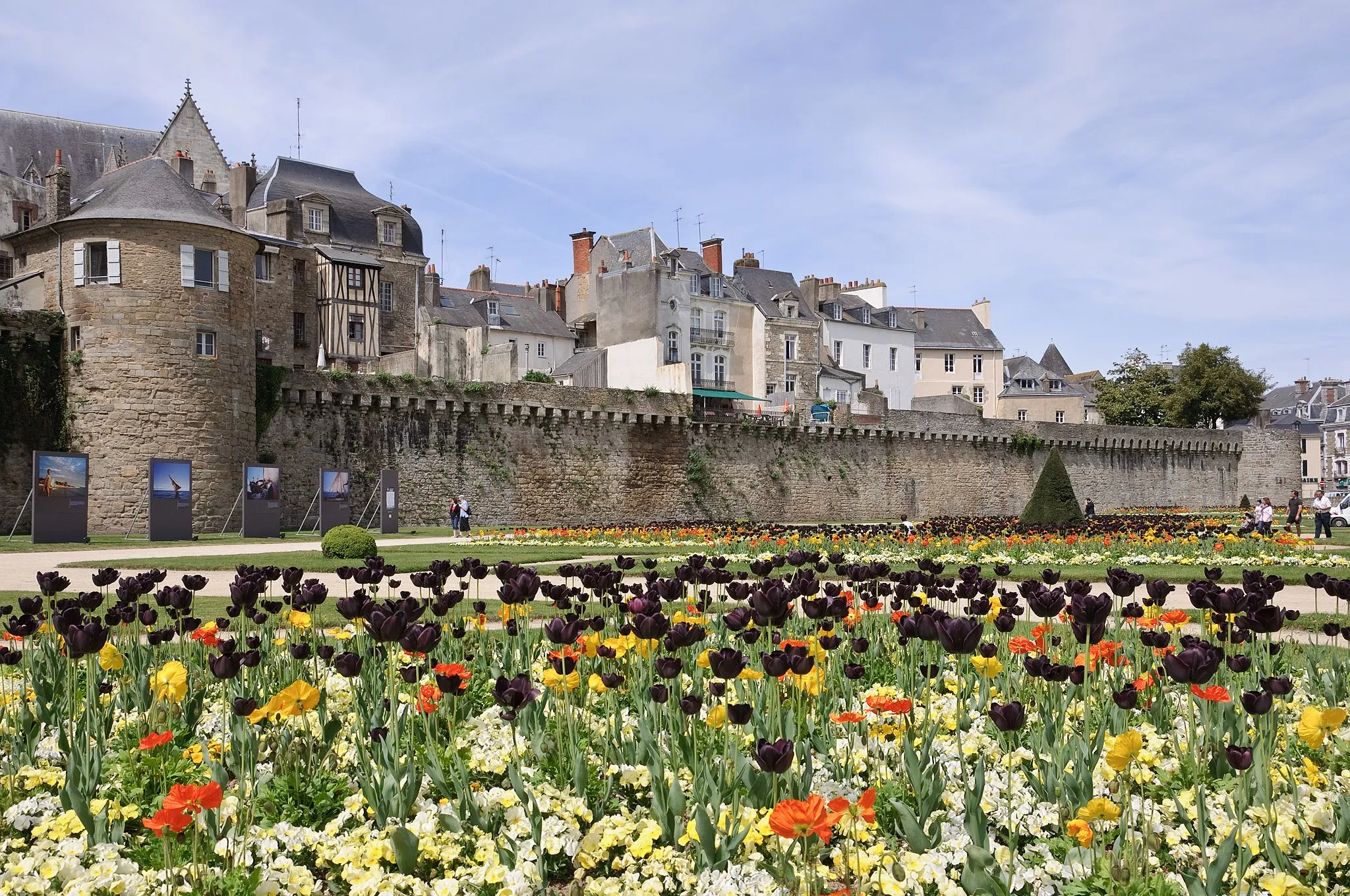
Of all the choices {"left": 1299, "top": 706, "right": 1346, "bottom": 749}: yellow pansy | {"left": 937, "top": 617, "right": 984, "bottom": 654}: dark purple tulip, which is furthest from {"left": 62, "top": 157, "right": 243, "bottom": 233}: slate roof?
{"left": 1299, "top": 706, "right": 1346, "bottom": 749}: yellow pansy

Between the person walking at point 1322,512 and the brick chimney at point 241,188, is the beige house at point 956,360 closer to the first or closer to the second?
the brick chimney at point 241,188

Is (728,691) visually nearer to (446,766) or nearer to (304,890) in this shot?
(446,766)

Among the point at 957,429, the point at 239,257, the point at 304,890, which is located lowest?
the point at 304,890

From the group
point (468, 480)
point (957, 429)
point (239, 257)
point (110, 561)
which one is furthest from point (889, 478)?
point (110, 561)

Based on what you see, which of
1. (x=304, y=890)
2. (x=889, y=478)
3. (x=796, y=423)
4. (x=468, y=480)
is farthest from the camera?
(x=889, y=478)

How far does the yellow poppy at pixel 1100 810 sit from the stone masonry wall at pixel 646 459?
2585 cm

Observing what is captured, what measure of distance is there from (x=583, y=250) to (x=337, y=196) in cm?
1240

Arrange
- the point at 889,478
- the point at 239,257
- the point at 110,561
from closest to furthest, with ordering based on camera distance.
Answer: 1. the point at 110,561
2. the point at 239,257
3. the point at 889,478

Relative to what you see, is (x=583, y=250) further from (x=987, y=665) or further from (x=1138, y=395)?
(x=987, y=665)

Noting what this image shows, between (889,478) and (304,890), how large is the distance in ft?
123

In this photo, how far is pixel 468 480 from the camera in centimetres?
2998

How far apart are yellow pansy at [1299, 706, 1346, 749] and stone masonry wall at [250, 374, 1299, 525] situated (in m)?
25.9

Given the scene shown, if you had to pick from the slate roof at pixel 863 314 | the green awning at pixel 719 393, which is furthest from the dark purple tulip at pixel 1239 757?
the slate roof at pixel 863 314

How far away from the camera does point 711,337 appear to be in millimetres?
49906
